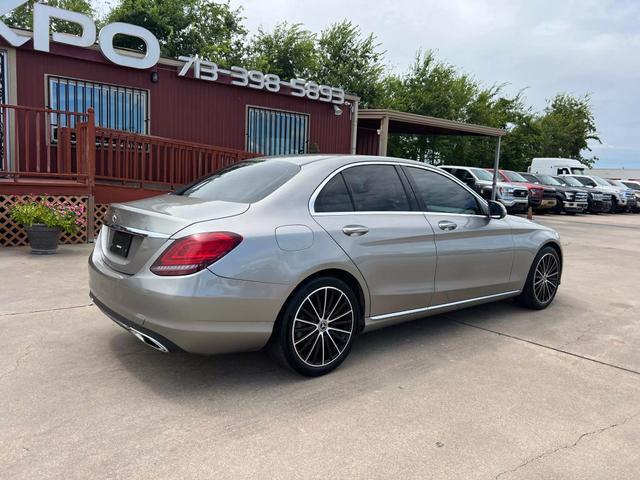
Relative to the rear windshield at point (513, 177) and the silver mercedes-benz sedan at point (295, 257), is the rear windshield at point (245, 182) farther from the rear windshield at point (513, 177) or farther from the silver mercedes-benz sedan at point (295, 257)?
the rear windshield at point (513, 177)

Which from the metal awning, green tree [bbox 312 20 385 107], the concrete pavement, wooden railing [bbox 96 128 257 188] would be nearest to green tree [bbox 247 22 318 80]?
green tree [bbox 312 20 385 107]

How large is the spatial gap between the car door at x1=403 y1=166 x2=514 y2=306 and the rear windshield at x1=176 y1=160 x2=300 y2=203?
1.12 meters

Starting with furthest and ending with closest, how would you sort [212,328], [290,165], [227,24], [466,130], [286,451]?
1. [227,24]
2. [466,130]
3. [290,165]
4. [212,328]
5. [286,451]

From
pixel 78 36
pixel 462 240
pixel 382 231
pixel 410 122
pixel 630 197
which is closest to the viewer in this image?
pixel 382 231

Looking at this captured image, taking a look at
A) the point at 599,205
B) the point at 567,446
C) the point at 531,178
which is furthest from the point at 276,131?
the point at 599,205

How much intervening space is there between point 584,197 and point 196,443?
Answer: 2264cm

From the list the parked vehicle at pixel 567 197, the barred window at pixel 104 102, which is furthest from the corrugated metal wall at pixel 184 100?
the parked vehicle at pixel 567 197

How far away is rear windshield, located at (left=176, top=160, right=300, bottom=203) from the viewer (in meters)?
3.64

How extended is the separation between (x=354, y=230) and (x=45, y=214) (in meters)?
5.43

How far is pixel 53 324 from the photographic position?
444cm

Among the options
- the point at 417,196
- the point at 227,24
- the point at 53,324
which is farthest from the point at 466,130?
the point at 227,24

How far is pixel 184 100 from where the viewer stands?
1156cm

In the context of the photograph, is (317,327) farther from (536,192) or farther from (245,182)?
(536,192)

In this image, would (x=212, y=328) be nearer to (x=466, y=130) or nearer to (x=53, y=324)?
(x=53, y=324)
